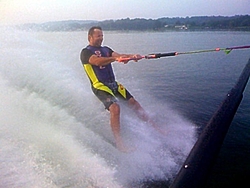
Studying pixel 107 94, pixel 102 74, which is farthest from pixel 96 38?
pixel 107 94

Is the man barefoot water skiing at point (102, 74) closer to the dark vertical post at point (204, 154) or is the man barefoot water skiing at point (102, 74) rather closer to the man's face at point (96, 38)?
the man's face at point (96, 38)

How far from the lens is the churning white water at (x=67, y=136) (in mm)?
3350

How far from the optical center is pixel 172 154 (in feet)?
13.0

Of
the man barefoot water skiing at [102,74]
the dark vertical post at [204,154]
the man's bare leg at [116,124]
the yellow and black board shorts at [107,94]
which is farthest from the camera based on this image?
the yellow and black board shorts at [107,94]

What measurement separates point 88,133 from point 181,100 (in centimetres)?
335

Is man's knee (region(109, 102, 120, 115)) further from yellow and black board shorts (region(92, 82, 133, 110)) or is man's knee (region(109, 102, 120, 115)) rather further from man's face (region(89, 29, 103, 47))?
man's face (region(89, 29, 103, 47))

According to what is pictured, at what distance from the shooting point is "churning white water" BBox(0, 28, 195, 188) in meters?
3.35

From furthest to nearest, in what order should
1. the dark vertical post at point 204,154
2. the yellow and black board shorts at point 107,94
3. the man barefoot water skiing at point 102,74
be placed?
1. the yellow and black board shorts at point 107,94
2. the man barefoot water skiing at point 102,74
3. the dark vertical post at point 204,154

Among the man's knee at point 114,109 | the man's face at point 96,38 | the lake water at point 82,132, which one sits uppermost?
the man's face at point 96,38

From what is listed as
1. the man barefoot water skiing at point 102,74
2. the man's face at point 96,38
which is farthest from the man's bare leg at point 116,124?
the man's face at point 96,38

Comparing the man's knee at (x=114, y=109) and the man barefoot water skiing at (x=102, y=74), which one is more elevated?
the man barefoot water skiing at (x=102, y=74)

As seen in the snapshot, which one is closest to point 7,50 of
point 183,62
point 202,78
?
point 202,78

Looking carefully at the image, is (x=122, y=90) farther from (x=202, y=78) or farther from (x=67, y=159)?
(x=202, y=78)

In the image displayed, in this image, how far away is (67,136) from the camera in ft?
13.5
